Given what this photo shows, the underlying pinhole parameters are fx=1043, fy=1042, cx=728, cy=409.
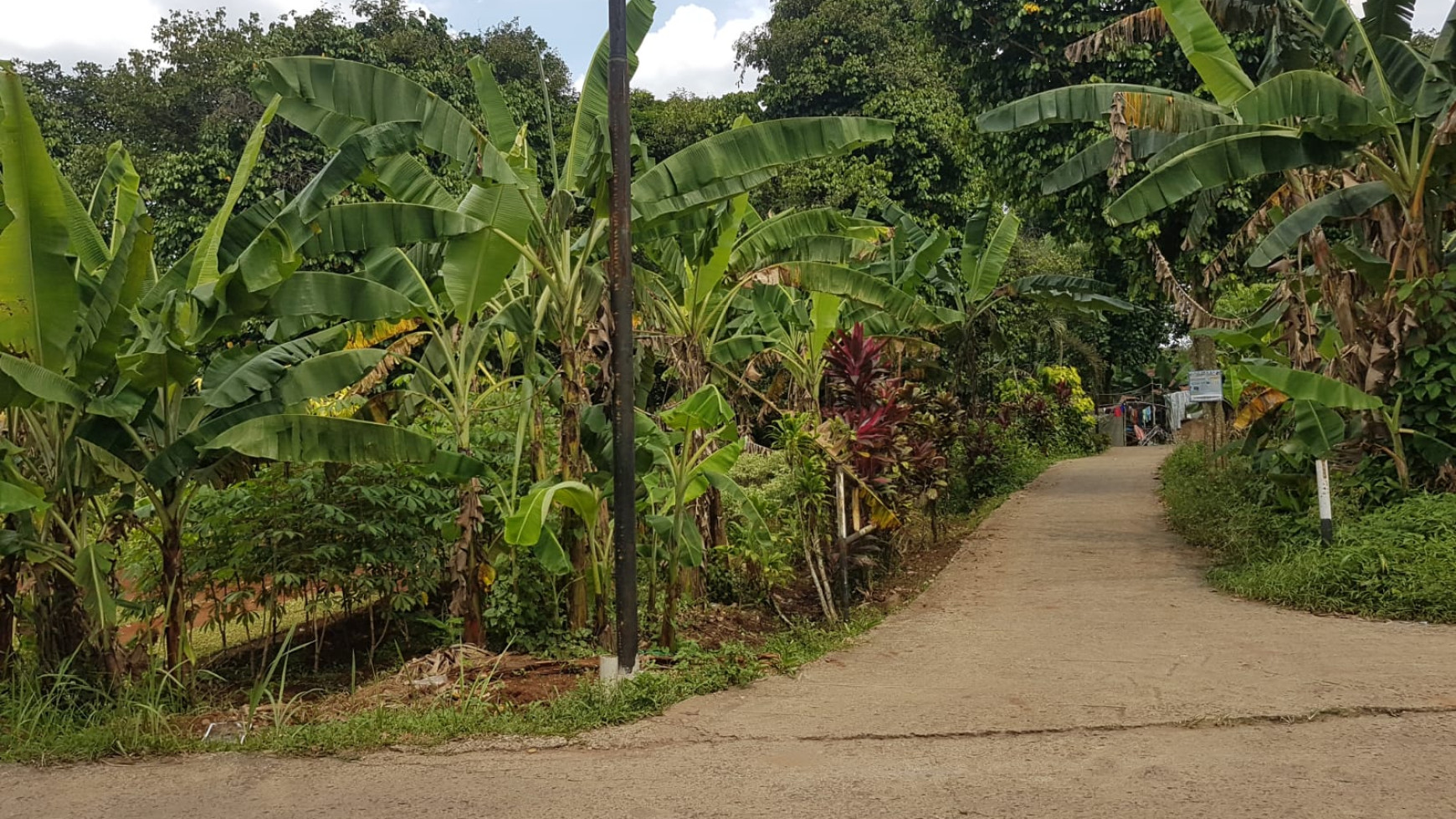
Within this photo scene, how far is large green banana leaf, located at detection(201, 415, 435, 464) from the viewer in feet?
20.1

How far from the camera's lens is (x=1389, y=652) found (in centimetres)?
644

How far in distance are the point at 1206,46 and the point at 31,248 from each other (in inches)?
341

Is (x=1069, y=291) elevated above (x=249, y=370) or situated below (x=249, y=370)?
above

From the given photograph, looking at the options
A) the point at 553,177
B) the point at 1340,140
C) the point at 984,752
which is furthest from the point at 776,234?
the point at 984,752

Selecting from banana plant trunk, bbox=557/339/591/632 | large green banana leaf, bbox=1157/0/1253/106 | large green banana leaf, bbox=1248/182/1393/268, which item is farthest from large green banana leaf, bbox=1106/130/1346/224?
banana plant trunk, bbox=557/339/591/632

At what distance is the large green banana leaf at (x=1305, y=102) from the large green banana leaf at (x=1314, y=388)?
76.8 inches

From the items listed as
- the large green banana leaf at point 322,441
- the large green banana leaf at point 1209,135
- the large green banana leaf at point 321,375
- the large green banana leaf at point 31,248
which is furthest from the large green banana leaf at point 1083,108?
the large green banana leaf at point 31,248

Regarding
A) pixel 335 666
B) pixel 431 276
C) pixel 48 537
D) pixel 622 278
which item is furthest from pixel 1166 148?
pixel 48 537

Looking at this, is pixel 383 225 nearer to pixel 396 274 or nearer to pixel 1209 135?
pixel 396 274

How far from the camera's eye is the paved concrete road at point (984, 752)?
4359 mm

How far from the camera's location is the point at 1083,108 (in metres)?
9.42

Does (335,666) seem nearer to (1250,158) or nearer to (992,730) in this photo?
(992,730)

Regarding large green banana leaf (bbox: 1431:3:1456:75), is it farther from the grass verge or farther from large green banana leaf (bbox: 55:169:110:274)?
large green banana leaf (bbox: 55:169:110:274)

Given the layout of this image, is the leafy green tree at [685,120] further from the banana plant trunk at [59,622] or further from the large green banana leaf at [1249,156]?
the banana plant trunk at [59,622]
